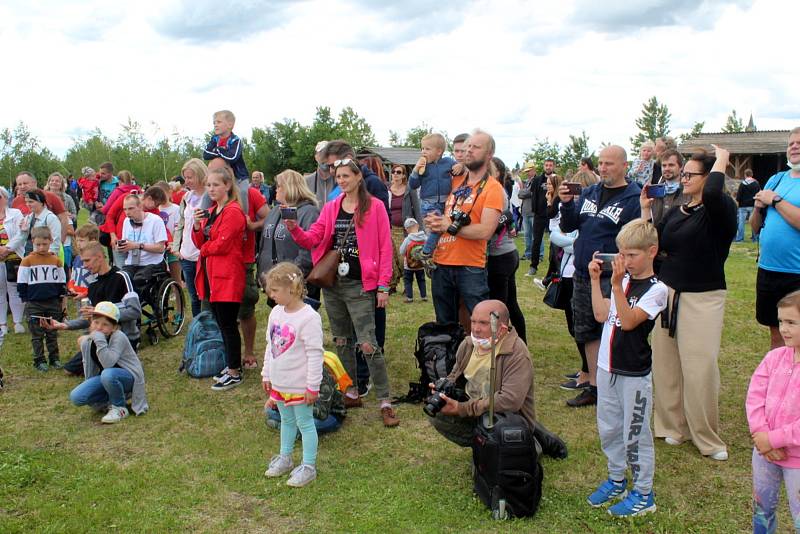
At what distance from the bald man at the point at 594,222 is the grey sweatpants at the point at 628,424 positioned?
1.32m

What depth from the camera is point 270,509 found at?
3.74 meters

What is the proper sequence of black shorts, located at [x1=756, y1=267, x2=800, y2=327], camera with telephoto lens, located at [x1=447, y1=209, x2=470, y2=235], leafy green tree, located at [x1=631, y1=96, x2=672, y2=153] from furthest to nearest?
leafy green tree, located at [x1=631, y1=96, x2=672, y2=153], camera with telephoto lens, located at [x1=447, y1=209, x2=470, y2=235], black shorts, located at [x1=756, y1=267, x2=800, y2=327]

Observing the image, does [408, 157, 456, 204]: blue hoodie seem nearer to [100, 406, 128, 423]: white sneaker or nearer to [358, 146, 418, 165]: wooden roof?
[100, 406, 128, 423]: white sneaker

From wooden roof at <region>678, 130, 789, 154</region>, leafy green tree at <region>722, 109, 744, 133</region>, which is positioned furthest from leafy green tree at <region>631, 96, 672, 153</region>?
wooden roof at <region>678, 130, 789, 154</region>

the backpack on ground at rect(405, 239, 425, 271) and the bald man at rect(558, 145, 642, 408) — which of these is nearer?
the bald man at rect(558, 145, 642, 408)

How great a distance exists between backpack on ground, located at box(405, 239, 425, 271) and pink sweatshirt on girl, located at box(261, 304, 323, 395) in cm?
247

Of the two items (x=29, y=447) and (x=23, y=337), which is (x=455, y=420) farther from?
(x=23, y=337)

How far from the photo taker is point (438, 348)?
16.8ft

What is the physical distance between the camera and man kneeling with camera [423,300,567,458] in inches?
148

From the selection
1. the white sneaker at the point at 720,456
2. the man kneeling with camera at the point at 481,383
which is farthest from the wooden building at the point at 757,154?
the man kneeling with camera at the point at 481,383

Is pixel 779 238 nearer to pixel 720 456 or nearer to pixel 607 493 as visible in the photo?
pixel 720 456

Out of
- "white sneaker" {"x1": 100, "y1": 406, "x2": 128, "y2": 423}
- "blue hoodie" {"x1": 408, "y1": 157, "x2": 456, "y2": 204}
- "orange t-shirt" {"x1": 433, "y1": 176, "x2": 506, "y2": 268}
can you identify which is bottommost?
"white sneaker" {"x1": 100, "y1": 406, "x2": 128, "y2": 423}

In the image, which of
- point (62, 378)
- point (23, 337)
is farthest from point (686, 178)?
point (23, 337)

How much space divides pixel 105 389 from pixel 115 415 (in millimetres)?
241
